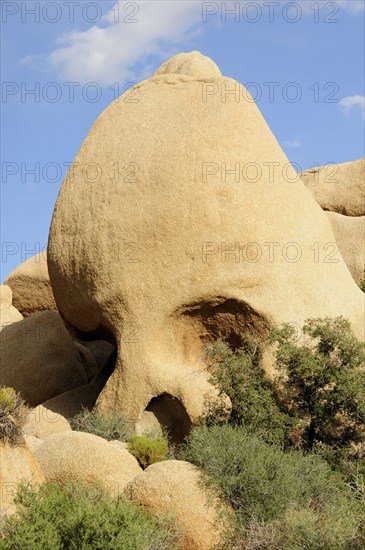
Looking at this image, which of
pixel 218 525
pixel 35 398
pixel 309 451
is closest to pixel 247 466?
pixel 218 525

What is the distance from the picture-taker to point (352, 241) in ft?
76.6

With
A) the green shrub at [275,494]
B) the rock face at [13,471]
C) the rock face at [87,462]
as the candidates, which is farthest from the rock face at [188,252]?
the rock face at [13,471]

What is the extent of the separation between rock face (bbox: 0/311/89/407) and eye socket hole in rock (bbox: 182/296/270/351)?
17.5 ft

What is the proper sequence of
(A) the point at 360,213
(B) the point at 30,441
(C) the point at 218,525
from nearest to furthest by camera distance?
(C) the point at 218,525 → (B) the point at 30,441 → (A) the point at 360,213

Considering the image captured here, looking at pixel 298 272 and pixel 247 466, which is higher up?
pixel 298 272

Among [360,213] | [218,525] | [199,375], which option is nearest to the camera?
[218,525]

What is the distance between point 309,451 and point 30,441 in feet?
14.2

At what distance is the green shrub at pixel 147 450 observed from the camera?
13.1 meters

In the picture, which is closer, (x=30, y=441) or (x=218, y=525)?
(x=218, y=525)

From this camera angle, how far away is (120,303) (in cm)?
1597

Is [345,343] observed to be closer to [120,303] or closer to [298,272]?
[298,272]

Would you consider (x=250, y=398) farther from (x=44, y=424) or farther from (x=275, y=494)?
(x=44, y=424)

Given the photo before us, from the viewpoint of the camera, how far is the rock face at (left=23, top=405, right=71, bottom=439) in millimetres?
16797

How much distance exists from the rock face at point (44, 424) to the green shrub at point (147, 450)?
11.6 ft
